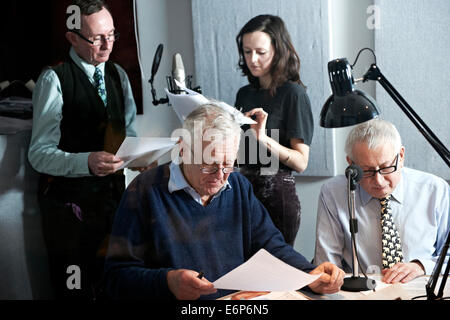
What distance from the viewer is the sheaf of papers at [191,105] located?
134cm

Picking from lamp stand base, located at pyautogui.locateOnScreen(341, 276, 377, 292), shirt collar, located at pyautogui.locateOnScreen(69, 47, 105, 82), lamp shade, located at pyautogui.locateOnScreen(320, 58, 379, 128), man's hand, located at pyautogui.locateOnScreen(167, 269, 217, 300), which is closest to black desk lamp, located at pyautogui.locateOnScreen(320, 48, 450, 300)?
lamp shade, located at pyautogui.locateOnScreen(320, 58, 379, 128)

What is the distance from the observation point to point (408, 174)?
1.35 m

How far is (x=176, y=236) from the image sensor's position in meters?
1.33

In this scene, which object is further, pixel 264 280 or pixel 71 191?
pixel 71 191

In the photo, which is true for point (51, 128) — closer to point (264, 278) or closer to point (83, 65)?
point (83, 65)

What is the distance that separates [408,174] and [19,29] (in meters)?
1.06

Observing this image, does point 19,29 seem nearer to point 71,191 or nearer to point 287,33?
point 71,191

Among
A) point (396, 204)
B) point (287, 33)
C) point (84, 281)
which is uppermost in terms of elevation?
point (287, 33)

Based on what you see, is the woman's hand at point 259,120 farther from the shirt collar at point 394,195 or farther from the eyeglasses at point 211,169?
the shirt collar at point 394,195

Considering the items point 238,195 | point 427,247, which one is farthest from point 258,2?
point 427,247

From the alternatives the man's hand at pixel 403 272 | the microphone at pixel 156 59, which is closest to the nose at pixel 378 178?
the man's hand at pixel 403 272

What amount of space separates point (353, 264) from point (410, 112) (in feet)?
1.31

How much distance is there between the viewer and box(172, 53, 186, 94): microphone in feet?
4.52

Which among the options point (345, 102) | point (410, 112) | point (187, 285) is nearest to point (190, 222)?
point (187, 285)
